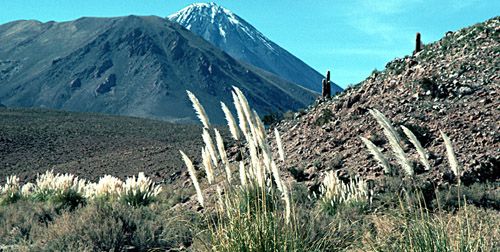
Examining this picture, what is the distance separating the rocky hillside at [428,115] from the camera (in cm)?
1319

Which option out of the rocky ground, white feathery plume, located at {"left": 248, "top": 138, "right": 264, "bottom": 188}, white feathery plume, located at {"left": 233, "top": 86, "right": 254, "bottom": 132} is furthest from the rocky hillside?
the rocky ground

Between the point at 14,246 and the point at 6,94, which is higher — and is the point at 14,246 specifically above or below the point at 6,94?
below

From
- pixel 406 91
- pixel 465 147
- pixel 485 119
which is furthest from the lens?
pixel 406 91

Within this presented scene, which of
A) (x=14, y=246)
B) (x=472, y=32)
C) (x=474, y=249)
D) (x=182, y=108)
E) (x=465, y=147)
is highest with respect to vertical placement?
(x=182, y=108)

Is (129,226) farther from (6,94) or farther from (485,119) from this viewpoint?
(6,94)

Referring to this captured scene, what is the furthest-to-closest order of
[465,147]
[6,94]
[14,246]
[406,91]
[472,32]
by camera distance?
[6,94] → [472,32] → [406,91] → [465,147] → [14,246]

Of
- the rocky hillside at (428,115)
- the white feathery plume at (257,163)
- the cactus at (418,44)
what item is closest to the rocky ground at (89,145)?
the rocky hillside at (428,115)

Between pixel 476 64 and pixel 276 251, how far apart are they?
47.3ft

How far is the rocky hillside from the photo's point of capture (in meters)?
13.2

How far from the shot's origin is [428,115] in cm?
1538

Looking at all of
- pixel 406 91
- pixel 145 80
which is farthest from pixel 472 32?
pixel 145 80

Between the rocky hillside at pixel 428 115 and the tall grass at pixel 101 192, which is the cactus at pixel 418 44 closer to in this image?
the rocky hillside at pixel 428 115

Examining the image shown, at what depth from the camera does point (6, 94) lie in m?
184

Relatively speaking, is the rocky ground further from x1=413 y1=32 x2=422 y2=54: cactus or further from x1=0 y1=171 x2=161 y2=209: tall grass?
x1=0 y1=171 x2=161 y2=209: tall grass
